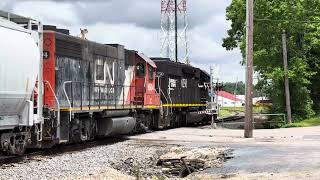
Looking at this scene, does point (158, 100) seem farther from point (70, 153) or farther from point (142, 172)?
point (142, 172)

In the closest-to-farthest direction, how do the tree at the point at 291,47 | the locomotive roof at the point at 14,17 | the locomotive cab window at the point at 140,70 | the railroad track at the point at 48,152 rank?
the railroad track at the point at 48,152 → the locomotive roof at the point at 14,17 → the locomotive cab window at the point at 140,70 → the tree at the point at 291,47

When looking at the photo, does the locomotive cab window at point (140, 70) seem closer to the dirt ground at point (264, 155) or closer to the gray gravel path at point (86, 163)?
the dirt ground at point (264, 155)

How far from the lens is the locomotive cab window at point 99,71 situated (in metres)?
22.1

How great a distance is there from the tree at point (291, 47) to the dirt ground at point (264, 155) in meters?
13.4

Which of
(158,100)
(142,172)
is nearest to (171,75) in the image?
(158,100)

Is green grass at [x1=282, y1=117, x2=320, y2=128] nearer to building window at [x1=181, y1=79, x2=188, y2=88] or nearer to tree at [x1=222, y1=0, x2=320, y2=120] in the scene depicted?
tree at [x1=222, y1=0, x2=320, y2=120]

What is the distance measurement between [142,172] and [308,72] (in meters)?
27.8

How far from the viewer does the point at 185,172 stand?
51.8 ft

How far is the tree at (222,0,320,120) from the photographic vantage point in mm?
39094

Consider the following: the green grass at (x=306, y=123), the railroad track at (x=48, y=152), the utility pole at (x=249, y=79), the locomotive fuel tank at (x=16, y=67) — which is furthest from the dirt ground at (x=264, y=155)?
the green grass at (x=306, y=123)

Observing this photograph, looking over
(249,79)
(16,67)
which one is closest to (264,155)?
(16,67)

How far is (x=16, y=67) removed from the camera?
1446cm

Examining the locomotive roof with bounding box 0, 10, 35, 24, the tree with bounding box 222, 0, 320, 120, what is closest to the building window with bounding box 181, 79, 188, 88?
the tree with bounding box 222, 0, 320, 120

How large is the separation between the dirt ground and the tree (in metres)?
13.4
